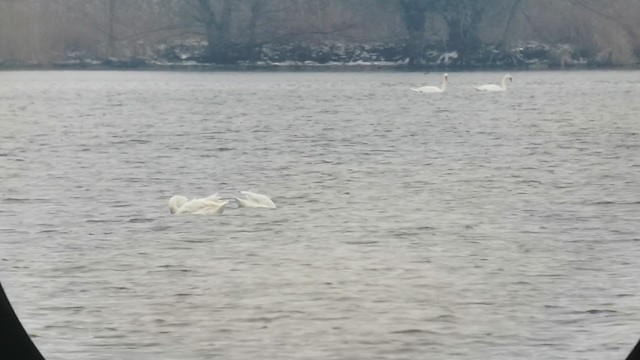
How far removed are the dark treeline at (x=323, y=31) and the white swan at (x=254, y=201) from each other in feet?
274

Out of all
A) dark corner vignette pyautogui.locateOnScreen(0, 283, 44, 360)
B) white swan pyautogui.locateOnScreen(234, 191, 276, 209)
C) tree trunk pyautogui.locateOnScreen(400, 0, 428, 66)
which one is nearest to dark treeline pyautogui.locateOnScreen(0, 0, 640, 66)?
tree trunk pyautogui.locateOnScreen(400, 0, 428, 66)

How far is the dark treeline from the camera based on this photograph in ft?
354

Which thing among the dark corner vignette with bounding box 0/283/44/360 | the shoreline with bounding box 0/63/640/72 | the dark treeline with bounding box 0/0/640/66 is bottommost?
the shoreline with bounding box 0/63/640/72

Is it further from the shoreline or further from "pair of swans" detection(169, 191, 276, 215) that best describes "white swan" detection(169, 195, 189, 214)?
the shoreline

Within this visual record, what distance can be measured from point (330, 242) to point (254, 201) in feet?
14.1

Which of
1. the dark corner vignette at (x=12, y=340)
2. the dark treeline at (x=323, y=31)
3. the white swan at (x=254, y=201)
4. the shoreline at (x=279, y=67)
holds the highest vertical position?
the dark corner vignette at (x=12, y=340)

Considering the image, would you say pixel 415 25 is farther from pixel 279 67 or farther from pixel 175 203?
pixel 175 203

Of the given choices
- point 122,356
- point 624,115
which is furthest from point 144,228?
point 624,115

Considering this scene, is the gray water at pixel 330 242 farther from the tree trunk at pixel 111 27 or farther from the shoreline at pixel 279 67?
the shoreline at pixel 279 67

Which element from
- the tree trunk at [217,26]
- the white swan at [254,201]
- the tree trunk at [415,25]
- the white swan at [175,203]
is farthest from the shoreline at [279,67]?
the white swan at [175,203]

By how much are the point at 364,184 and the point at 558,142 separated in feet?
43.2

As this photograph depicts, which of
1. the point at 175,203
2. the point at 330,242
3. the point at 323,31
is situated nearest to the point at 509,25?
the point at 323,31

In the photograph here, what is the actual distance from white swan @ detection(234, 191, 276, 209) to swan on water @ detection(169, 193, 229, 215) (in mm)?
426

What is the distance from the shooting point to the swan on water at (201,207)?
23.1 meters
